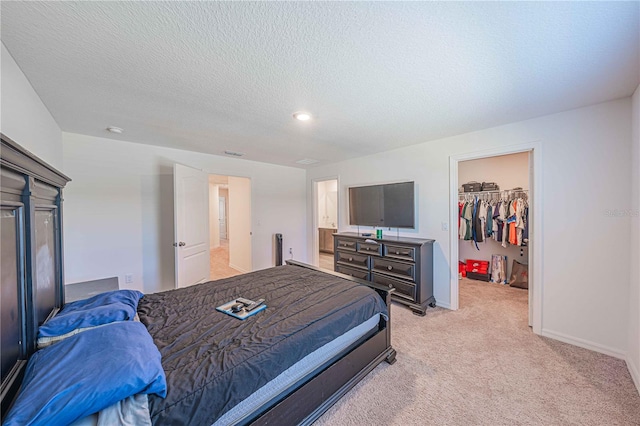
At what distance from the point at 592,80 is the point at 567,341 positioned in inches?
93.8

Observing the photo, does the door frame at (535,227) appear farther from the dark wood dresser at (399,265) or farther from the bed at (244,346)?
the bed at (244,346)

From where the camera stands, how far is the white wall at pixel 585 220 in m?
2.21

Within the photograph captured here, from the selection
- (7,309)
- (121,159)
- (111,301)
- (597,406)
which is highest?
(121,159)

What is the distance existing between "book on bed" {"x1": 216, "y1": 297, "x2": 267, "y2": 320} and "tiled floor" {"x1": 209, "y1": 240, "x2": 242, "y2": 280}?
3284 mm

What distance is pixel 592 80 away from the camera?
1.85m

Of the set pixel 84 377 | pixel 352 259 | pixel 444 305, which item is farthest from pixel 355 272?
pixel 84 377

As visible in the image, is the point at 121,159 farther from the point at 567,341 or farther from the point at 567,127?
the point at 567,341

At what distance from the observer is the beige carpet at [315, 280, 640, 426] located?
1.63m

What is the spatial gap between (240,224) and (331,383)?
4.09 m

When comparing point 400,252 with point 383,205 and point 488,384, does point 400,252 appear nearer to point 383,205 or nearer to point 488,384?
point 383,205

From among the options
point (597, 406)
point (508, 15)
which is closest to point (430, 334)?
point (597, 406)

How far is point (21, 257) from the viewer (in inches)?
38.5

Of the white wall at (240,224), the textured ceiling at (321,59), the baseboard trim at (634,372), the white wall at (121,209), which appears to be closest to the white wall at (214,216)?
the white wall at (240,224)

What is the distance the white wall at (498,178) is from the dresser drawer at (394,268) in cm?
226
